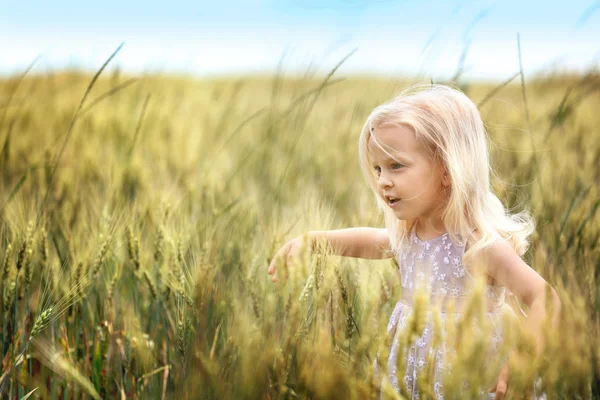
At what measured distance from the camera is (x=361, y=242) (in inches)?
49.6

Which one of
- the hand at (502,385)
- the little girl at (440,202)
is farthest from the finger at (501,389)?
the little girl at (440,202)

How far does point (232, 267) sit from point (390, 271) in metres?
0.37

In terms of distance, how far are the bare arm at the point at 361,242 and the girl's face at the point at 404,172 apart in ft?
0.51

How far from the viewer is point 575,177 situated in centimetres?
190

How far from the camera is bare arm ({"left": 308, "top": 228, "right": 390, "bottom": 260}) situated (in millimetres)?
1246

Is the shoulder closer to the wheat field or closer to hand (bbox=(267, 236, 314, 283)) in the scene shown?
the wheat field

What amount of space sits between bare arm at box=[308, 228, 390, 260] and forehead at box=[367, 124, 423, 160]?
0.65ft

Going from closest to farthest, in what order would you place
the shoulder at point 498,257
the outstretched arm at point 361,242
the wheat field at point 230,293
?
the wheat field at point 230,293 → the shoulder at point 498,257 → the outstretched arm at point 361,242

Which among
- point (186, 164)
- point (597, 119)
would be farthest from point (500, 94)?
point (186, 164)

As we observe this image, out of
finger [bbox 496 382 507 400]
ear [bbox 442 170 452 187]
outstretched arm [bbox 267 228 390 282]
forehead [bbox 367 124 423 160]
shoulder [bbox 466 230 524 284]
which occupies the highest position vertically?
forehead [bbox 367 124 423 160]

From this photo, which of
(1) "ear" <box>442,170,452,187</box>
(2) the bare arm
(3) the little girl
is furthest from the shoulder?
(2) the bare arm

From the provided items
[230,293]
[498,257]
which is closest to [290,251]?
[230,293]

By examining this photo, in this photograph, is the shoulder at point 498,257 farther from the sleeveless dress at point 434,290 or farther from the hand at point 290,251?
the hand at point 290,251

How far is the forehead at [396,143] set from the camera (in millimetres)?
1088
